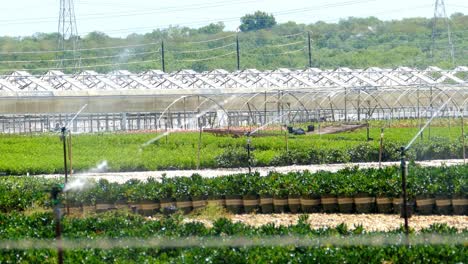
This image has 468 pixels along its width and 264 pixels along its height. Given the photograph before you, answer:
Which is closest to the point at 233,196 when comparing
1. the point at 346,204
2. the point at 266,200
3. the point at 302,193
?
the point at 266,200

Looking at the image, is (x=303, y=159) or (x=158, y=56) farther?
(x=158, y=56)

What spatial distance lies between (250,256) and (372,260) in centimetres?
127

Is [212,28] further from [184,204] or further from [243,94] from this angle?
[184,204]

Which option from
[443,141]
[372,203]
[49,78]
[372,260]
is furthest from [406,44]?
[372,260]

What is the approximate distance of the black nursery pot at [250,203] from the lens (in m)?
15.1

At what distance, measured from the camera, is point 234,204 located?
1520 cm

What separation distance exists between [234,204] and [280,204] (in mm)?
783

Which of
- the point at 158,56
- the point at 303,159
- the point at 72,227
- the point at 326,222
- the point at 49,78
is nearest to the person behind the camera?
the point at 72,227

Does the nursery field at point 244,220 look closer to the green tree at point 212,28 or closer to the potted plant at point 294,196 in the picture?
the potted plant at point 294,196

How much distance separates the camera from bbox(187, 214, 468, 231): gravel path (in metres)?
13.5

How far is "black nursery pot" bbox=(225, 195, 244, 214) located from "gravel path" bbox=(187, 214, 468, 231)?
0.93 ft

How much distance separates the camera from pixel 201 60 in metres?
65.4

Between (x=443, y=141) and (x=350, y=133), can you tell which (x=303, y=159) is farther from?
(x=350, y=133)

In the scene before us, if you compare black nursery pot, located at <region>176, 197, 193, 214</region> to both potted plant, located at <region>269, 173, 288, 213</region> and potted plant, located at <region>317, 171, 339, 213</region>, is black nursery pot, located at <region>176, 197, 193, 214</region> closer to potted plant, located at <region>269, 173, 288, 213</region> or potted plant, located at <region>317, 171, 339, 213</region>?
potted plant, located at <region>269, 173, 288, 213</region>
